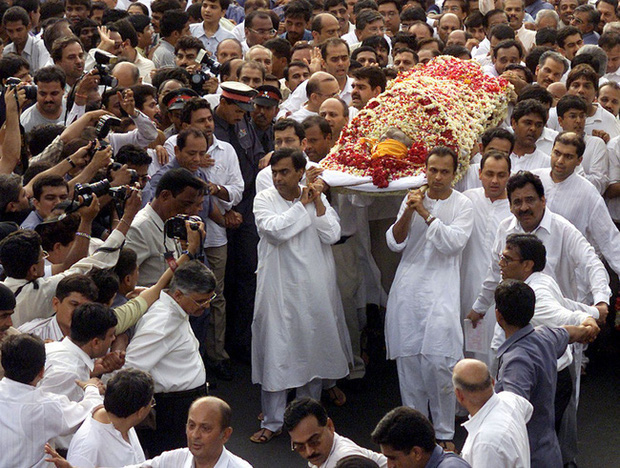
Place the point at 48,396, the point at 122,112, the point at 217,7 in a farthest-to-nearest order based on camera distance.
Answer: the point at 217,7
the point at 122,112
the point at 48,396

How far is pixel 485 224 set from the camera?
295 inches

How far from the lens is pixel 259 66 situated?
9.12m

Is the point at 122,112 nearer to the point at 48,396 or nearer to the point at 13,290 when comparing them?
the point at 13,290

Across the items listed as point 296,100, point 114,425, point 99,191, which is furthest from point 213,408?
point 296,100

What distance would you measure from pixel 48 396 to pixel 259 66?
185 inches

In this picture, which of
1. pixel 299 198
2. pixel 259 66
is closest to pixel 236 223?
pixel 299 198

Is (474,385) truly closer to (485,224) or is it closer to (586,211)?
(485,224)

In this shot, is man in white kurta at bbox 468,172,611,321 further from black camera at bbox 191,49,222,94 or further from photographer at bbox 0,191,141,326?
black camera at bbox 191,49,222,94

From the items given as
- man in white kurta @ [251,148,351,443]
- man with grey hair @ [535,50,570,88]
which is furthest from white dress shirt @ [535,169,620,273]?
man with grey hair @ [535,50,570,88]

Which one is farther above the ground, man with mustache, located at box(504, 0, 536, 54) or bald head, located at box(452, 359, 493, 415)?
bald head, located at box(452, 359, 493, 415)

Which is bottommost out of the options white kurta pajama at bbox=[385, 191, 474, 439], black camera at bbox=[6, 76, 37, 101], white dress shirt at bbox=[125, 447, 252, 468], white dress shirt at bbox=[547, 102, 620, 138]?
white kurta pajama at bbox=[385, 191, 474, 439]

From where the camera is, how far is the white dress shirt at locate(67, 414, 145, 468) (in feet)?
16.1

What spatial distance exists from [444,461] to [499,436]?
0.40 metres

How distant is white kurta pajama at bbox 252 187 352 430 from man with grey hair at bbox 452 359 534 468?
233 cm
